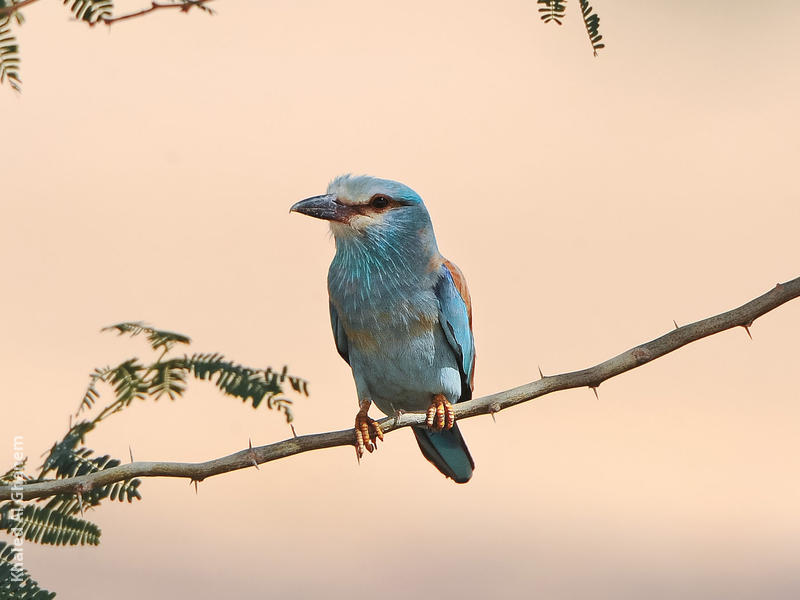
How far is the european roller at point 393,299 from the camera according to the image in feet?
13.7

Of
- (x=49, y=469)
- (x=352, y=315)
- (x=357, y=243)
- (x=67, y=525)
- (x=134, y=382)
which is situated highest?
(x=357, y=243)

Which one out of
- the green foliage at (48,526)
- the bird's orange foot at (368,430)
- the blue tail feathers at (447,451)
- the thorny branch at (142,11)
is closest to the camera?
the thorny branch at (142,11)

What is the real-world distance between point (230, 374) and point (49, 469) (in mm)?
669

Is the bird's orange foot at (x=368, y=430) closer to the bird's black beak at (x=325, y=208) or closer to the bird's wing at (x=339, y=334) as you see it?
the bird's wing at (x=339, y=334)

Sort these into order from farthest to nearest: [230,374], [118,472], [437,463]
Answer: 1. [437,463]
2. [230,374]
3. [118,472]

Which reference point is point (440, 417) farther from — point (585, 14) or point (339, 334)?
point (585, 14)

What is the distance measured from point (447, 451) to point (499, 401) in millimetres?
1608

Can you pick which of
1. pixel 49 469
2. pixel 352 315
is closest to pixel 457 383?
pixel 352 315

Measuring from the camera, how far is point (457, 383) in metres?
4.33

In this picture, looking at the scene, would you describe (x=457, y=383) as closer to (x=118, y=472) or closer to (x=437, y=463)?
(x=437, y=463)

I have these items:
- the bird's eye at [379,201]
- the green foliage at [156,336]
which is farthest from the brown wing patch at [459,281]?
the green foliage at [156,336]

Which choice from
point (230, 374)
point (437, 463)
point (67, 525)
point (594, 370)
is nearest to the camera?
point (594, 370)

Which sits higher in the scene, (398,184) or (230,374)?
(398,184)

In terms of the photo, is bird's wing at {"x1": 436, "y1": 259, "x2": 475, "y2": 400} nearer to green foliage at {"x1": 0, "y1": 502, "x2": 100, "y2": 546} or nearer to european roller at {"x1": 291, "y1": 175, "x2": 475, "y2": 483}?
european roller at {"x1": 291, "y1": 175, "x2": 475, "y2": 483}
